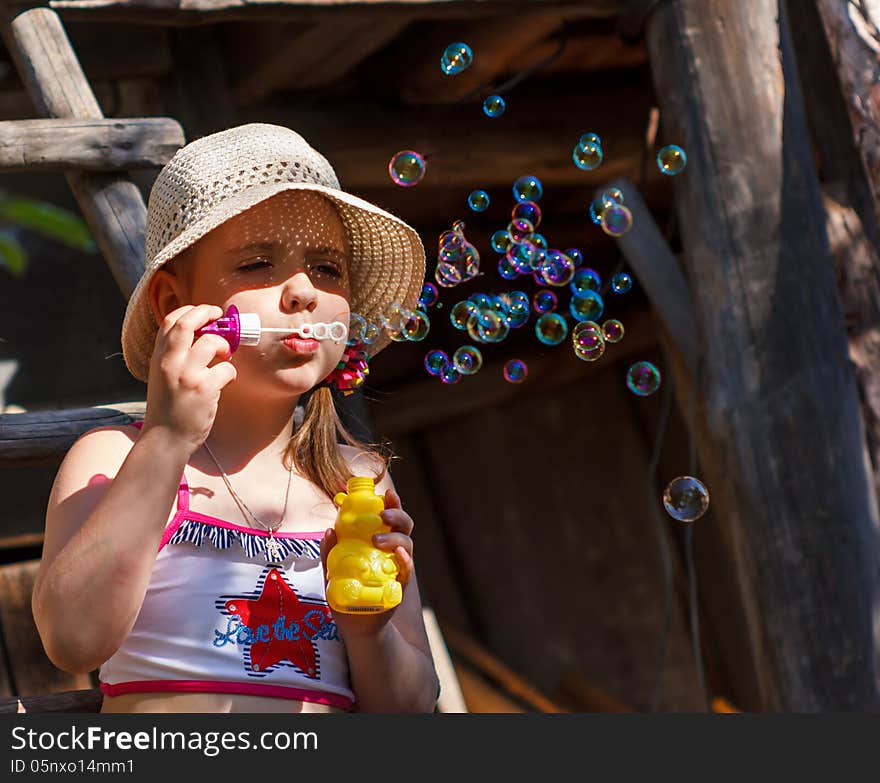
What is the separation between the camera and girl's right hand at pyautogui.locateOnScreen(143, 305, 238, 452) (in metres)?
1.71

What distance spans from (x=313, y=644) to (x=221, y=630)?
147 mm

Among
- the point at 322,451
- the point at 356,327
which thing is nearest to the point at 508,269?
the point at 356,327

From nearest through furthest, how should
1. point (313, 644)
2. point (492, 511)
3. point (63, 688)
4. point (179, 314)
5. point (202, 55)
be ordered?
1. point (179, 314)
2. point (313, 644)
3. point (63, 688)
4. point (202, 55)
5. point (492, 511)

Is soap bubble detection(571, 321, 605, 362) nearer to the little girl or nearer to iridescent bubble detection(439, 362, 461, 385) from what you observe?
iridescent bubble detection(439, 362, 461, 385)

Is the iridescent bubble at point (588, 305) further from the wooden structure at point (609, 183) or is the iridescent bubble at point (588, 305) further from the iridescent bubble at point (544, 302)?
the wooden structure at point (609, 183)

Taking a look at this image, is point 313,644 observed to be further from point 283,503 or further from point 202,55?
point 202,55

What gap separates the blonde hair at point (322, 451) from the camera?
2.07 metres

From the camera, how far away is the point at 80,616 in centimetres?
167

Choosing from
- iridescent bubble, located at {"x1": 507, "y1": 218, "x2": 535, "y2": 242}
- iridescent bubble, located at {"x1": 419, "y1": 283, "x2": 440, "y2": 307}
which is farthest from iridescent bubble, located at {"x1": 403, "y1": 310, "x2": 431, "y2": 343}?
iridescent bubble, located at {"x1": 507, "y1": 218, "x2": 535, "y2": 242}

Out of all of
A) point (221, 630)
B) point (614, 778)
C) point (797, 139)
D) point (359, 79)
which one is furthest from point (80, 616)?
point (359, 79)

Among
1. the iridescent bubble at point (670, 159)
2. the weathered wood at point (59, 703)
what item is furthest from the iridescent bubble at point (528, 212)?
the weathered wood at point (59, 703)

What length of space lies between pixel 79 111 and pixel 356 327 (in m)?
0.84

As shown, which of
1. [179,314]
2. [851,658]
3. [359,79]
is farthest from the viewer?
[359,79]

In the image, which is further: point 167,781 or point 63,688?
point 63,688
